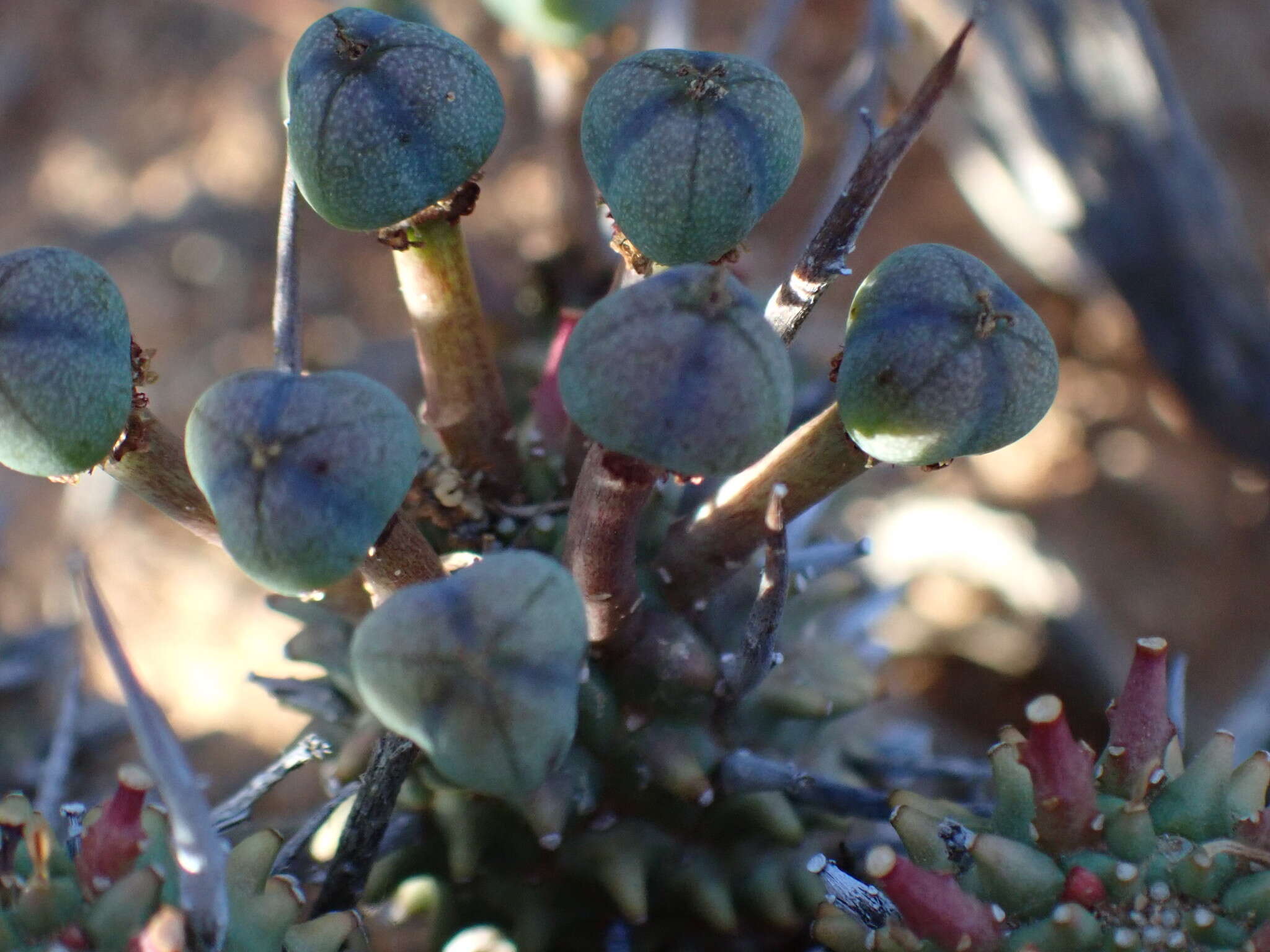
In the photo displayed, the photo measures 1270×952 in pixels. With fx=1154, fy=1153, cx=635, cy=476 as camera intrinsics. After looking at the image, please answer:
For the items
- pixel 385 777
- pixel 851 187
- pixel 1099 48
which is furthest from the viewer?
pixel 1099 48

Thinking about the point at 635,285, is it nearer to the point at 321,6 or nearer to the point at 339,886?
the point at 339,886

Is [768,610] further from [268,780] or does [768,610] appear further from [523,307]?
[523,307]

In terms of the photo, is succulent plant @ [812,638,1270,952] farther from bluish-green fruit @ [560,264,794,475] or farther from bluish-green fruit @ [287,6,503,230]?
bluish-green fruit @ [287,6,503,230]

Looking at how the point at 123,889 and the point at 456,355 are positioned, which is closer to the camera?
the point at 123,889

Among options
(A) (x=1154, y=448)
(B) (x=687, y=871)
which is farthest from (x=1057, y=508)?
(B) (x=687, y=871)

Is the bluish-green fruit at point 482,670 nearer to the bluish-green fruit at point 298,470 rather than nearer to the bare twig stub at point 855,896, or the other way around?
the bluish-green fruit at point 298,470

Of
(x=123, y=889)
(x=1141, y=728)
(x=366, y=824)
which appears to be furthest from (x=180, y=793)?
(x=1141, y=728)

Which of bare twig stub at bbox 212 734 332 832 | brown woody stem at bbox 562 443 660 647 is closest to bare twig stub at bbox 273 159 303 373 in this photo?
brown woody stem at bbox 562 443 660 647
